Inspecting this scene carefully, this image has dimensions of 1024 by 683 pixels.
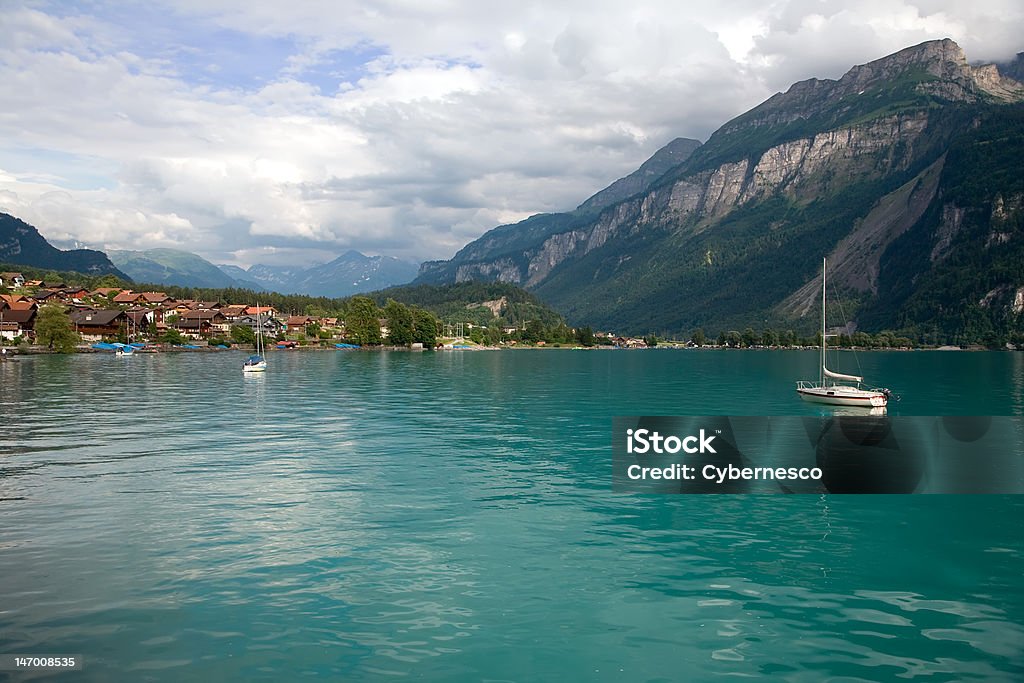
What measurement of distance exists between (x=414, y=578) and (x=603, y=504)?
39.4ft

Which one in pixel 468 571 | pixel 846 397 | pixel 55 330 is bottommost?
pixel 468 571

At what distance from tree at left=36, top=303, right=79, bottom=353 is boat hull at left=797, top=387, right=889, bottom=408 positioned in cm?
18991

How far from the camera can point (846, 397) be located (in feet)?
246

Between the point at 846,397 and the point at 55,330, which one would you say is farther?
the point at 55,330

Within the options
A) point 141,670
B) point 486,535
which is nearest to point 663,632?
point 486,535

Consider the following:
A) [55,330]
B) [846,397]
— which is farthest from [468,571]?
[55,330]

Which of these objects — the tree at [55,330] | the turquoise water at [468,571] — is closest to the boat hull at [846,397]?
the turquoise water at [468,571]

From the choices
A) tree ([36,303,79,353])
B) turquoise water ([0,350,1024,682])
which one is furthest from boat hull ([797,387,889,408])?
tree ([36,303,79,353])

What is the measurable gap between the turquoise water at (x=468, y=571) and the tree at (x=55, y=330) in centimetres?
16819

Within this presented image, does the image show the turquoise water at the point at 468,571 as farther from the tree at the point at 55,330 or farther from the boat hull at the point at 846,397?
the tree at the point at 55,330

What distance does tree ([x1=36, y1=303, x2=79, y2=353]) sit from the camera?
7372 inches

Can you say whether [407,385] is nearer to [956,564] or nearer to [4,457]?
[4,457]

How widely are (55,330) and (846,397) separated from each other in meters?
196

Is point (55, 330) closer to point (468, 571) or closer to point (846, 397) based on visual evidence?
point (846, 397)
